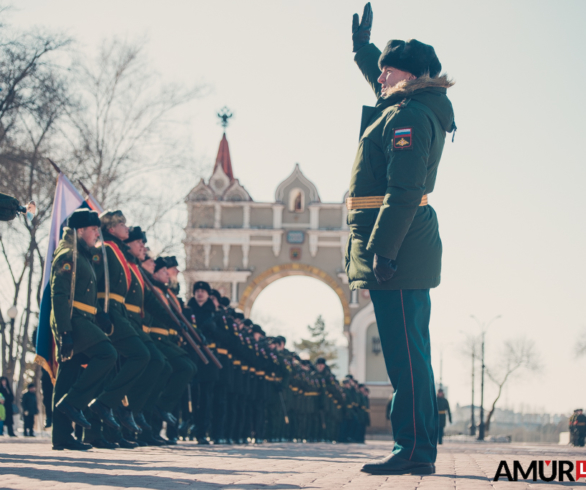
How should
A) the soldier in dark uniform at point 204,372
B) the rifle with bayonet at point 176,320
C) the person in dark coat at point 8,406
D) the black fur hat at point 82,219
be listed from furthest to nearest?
1. the person in dark coat at point 8,406
2. the soldier in dark uniform at point 204,372
3. the rifle with bayonet at point 176,320
4. the black fur hat at point 82,219

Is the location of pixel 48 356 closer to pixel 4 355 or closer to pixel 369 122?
pixel 369 122

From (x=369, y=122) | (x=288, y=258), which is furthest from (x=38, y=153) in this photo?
(x=288, y=258)

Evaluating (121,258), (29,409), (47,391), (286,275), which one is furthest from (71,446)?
(286,275)

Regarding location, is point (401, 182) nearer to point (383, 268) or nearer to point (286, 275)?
point (383, 268)

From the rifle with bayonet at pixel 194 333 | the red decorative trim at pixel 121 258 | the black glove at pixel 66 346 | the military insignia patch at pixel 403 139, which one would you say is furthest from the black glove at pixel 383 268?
the rifle with bayonet at pixel 194 333

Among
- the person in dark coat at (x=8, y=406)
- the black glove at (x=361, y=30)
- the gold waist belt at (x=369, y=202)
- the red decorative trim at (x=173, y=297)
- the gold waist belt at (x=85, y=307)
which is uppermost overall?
the black glove at (x=361, y=30)

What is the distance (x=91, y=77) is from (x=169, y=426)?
16.6 m

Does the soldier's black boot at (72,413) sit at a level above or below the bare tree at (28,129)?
below

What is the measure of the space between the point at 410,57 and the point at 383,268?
1.33 metres

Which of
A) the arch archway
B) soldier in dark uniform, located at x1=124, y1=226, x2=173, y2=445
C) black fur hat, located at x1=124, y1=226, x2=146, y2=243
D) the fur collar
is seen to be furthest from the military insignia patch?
the arch archway

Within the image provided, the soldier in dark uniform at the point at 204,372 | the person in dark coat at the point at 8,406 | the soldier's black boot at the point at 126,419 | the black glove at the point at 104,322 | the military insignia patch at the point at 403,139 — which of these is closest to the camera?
the military insignia patch at the point at 403,139

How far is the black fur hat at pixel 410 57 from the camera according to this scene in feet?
19.1

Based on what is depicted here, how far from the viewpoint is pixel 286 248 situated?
150 feet

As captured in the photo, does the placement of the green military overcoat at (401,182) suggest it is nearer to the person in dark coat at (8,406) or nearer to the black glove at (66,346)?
the black glove at (66,346)
